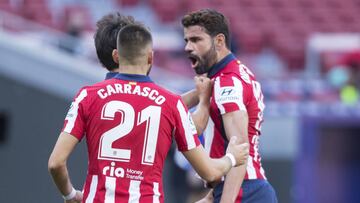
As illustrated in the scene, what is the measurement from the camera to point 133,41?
566 centimetres

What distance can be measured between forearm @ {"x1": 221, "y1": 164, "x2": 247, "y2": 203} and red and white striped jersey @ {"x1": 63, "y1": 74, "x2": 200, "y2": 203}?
69cm

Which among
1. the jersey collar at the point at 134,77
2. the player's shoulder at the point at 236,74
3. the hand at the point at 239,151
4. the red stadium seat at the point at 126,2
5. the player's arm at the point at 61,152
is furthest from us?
the red stadium seat at the point at 126,2

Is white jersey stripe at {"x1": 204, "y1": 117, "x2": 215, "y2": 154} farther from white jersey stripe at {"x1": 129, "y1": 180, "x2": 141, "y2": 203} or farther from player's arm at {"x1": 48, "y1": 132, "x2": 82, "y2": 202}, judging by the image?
player's arm at {"x1": 48, "y1": 132, "x2": 82, "y2": 202}

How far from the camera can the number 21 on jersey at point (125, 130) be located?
18.7 feet

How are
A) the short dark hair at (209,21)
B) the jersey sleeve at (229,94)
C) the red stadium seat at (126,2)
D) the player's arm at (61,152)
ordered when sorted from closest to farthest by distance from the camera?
the player's arm at (61,152), the jersey sleeve at (229,94), the short dark hair at (209,21), the red stadium seat at (126,2)

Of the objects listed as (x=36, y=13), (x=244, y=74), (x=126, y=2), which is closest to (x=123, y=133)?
(x=244, y=74)

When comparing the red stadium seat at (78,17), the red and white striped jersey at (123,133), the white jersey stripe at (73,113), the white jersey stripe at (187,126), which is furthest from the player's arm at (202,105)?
the red stadium seat at (78,17)

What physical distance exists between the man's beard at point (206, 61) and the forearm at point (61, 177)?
4.02 ft

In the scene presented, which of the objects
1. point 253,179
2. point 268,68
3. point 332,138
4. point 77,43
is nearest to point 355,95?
point 332,138

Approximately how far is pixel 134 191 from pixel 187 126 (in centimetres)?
47

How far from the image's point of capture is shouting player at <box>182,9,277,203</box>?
6496 mm

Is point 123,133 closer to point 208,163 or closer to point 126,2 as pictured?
point 208,163

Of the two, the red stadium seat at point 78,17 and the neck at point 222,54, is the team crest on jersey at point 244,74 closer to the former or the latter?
the neck at point 222,54

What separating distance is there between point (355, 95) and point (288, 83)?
0.98m
